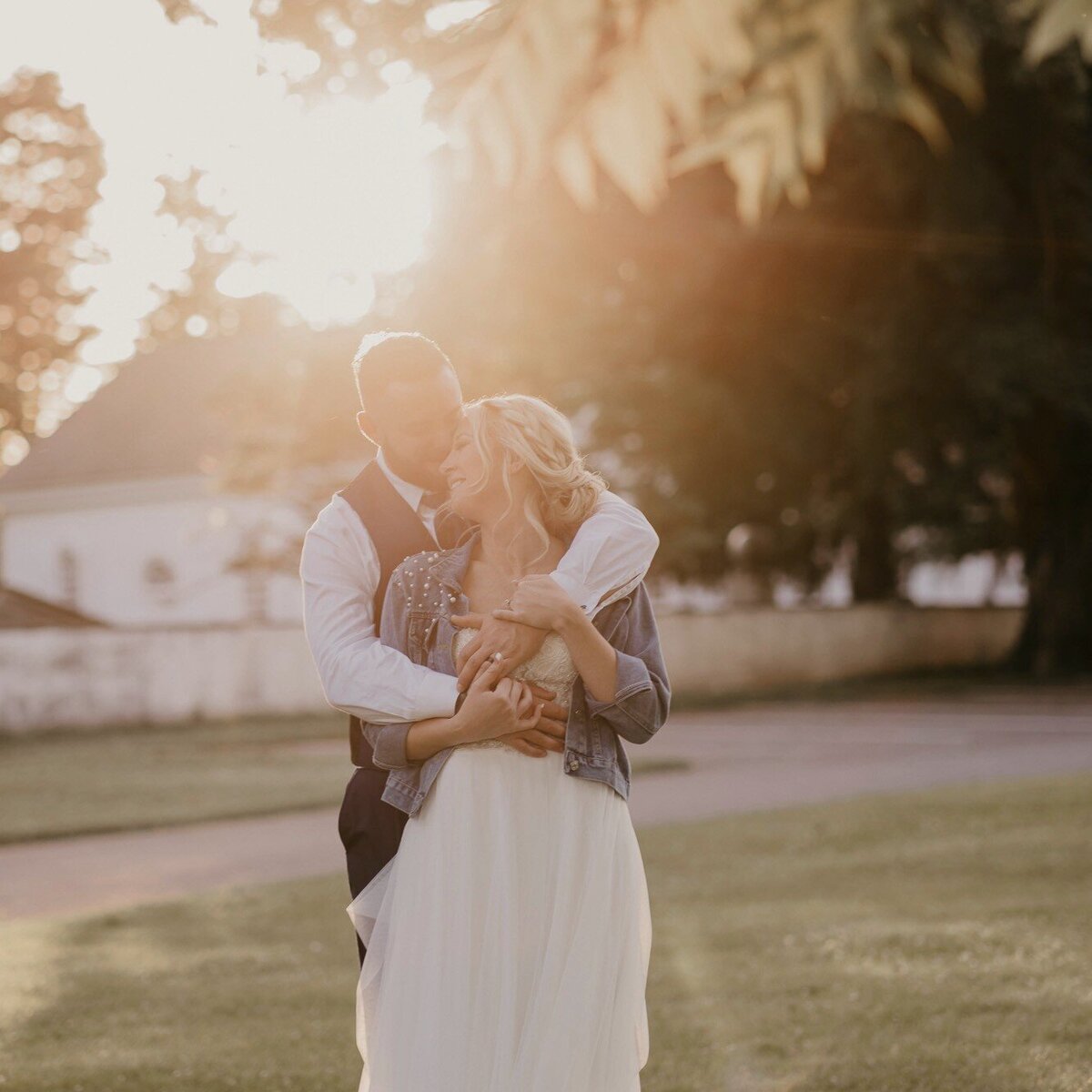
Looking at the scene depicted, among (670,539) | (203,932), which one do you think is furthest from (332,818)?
(670,539)

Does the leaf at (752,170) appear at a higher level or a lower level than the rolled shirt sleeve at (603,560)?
higher

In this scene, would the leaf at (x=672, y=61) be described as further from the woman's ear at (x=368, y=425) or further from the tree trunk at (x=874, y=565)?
the tree trunk at (x=874, y=565)

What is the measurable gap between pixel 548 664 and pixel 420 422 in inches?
26.8

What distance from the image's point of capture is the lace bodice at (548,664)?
4.20 metres

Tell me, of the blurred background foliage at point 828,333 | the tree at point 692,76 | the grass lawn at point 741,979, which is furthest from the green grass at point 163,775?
the tree at point 692,76

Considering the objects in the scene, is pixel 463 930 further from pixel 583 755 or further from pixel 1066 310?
pixel 1066 310

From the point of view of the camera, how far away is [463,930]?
14.0ft

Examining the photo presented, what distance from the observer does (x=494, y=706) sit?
4137mm

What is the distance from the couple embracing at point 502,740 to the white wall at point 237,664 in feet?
68.5

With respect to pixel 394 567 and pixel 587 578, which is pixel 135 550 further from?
pixel 587 578

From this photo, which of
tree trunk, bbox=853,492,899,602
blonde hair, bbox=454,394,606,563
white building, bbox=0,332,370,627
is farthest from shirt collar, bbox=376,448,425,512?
white building, bbox=0,332,370,627

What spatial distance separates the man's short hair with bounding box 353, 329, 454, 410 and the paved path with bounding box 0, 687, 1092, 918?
662 cm

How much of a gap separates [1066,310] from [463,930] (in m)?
25.5

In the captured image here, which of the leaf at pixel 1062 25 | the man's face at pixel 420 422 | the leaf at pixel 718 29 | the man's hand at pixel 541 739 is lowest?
the man's hand at pixel 541 739
